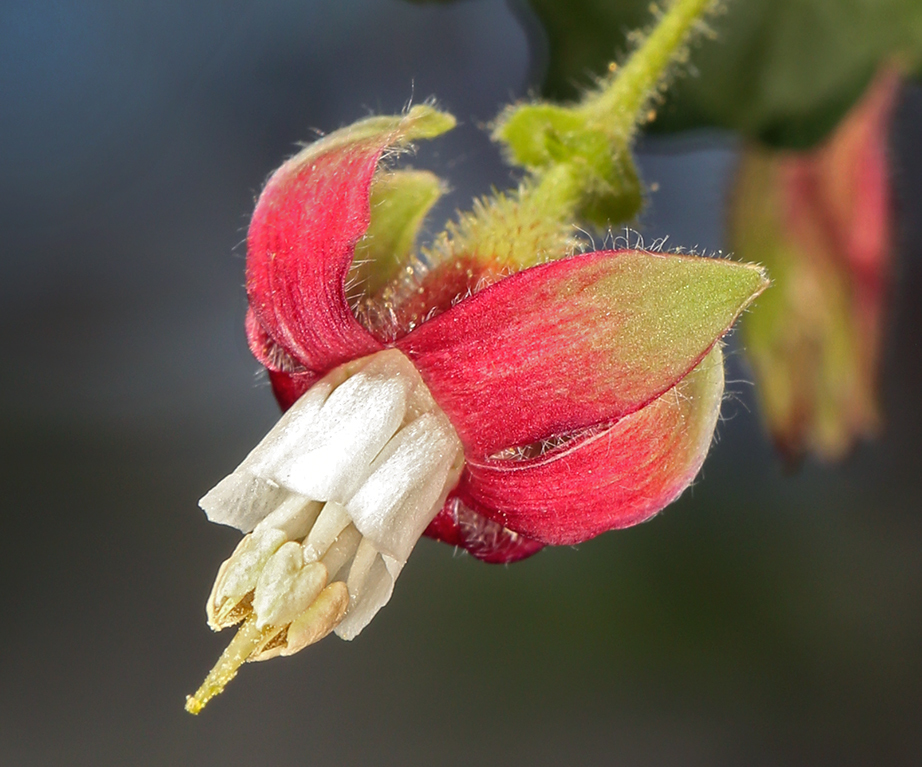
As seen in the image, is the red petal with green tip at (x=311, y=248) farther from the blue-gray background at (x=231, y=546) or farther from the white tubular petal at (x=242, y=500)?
the blue-gray background at (x=231, y=546)

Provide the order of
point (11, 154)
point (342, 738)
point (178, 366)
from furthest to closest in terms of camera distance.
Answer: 1. point (342, 738)
2. point (178, 366)
3. point (11, 154)

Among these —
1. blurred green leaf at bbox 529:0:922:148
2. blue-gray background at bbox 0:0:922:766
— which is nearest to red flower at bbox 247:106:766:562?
blurred green leaf at bbox 529:0:922:148

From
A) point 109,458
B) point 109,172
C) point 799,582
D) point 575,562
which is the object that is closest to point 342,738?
point 575,562

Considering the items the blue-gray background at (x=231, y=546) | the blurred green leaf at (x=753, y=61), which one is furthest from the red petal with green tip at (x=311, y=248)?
the blue-gray background at (x=231, y=546)

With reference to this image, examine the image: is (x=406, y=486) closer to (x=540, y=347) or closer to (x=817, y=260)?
(x=540, y=347)

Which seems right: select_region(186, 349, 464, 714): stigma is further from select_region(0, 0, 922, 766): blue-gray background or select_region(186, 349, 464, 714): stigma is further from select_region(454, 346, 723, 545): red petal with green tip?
select_region(0, 0, 922, 766): blue-gray background

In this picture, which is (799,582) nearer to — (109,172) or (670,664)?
(670,664)
